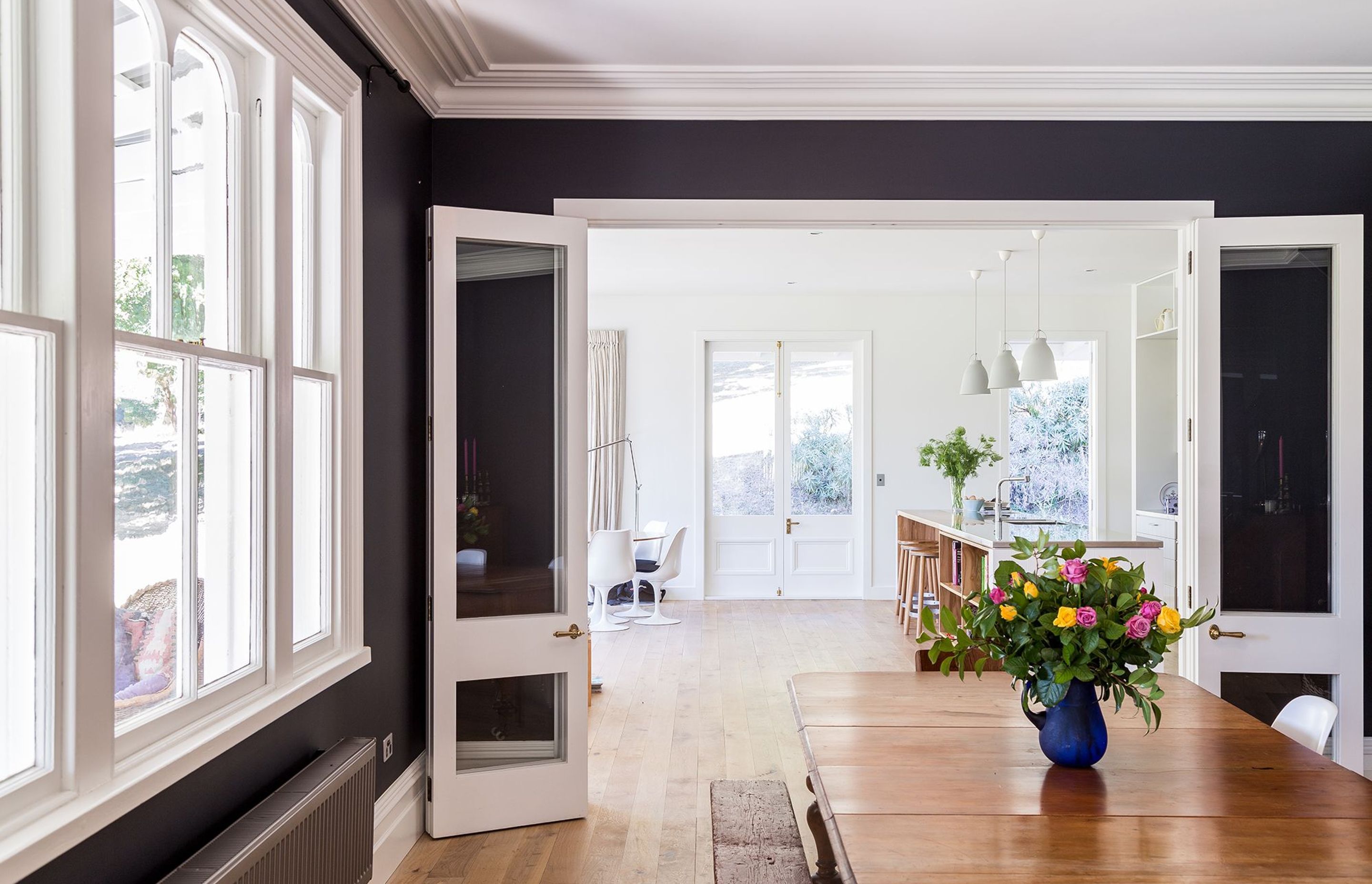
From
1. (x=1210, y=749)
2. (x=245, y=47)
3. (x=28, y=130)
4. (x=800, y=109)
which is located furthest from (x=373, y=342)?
(x=1210, y=749)

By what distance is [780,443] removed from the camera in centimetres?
836

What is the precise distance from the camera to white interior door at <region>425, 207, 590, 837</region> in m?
3.18

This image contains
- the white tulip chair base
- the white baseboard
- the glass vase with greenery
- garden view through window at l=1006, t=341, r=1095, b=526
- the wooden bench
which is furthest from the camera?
garden view through window at l=1006, t=341, r=1095, b=526

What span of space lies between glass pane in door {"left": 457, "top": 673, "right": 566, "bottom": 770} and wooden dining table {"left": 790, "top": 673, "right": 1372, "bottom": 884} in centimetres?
123

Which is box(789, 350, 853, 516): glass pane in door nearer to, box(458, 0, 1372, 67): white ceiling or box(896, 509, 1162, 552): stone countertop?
box(896, 509, 1162, 552): stone countertop

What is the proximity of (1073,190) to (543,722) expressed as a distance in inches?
109

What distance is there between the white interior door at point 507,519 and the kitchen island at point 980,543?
7.76ft

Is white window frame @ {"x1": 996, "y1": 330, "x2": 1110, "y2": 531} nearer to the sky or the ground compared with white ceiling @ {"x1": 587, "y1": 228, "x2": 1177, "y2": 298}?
nearer to the ground

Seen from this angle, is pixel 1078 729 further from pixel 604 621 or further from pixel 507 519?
pixel 604 621

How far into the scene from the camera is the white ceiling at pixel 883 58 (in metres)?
2.87

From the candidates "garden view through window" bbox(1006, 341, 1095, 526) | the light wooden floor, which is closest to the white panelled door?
the light wooden floor

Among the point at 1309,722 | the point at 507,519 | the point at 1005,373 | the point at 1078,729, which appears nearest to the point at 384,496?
the point at 507,519

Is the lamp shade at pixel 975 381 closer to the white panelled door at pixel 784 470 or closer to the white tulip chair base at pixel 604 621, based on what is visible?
the white panelled door at pixel 784 470

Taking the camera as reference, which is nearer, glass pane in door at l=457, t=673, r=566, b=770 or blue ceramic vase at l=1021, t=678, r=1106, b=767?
blue ceramic vase at l=1021, t=678, r=1106, b=767
